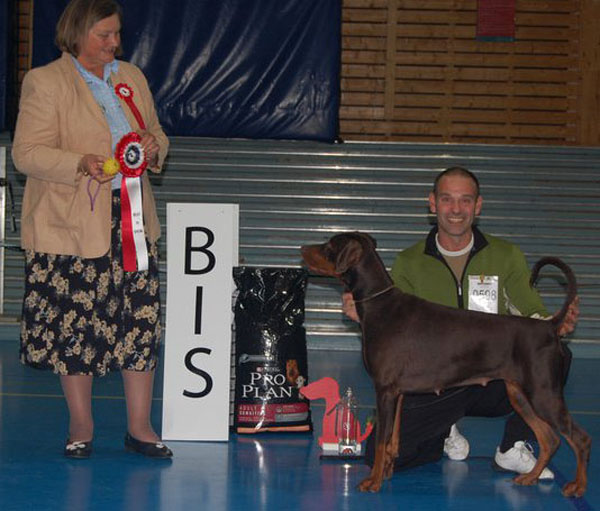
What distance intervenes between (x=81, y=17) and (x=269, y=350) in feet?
5.90

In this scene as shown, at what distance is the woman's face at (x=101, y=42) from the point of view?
3551 millimetres

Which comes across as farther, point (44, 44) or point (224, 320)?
point (44, 44)

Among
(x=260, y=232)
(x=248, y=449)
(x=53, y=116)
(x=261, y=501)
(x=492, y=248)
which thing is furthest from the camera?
(x=260, y=232)

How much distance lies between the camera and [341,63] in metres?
A: 9.05

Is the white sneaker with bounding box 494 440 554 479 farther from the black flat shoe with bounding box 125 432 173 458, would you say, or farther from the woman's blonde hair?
the woman's blonde hair

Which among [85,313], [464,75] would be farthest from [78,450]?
[464,75]

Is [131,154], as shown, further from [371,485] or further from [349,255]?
[371,485]

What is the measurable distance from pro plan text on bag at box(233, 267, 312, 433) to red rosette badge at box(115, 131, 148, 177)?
1020 mm

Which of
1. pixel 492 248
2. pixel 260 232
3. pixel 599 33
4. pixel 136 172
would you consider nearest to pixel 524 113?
pixel 599 33

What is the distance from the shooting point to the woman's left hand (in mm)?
3651

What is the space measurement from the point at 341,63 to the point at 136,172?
18.7ft

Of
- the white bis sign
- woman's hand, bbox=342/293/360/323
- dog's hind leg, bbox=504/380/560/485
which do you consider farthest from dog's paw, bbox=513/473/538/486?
the white bis sign

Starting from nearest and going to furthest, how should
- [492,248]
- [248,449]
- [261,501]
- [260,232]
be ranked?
[261,501]
[492,248]
[248,449]
[260,232]

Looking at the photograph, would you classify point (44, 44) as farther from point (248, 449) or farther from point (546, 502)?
point (546, 502)
